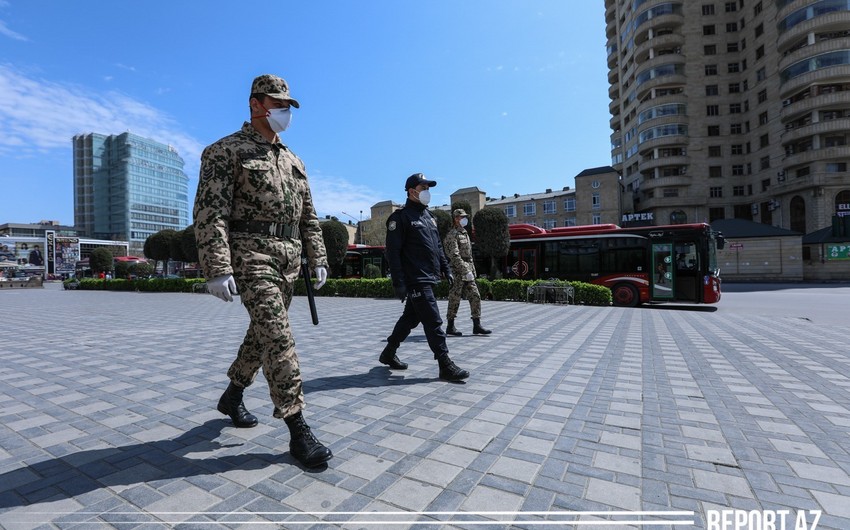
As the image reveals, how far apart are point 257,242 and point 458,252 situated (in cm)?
500

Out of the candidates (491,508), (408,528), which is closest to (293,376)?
(408,528)

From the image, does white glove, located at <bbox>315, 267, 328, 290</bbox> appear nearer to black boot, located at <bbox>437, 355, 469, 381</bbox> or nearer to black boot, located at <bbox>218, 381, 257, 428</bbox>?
black boot, located at <bbox>218, 381, 257, 428</bbox>

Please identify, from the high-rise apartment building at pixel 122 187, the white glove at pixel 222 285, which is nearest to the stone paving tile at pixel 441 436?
the white glove at pixel 222 285

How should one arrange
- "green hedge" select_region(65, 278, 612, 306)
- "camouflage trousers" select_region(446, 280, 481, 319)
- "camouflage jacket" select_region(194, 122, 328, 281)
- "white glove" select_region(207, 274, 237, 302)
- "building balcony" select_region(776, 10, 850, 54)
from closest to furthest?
"white glove" select_region(207, 274, 237, 302) → "camouflage jacket" select_region(194, 122, 328, 281) → "camouflage trousers" select_region(446, 280, 481, 319) → "green hedge" select_region(65, 278, 612, 306) → "building balcony" select_region(776, 10, 850, 54)

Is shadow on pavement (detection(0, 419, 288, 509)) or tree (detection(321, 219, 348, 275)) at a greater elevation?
tree (detection(321, 219, 348, 275))

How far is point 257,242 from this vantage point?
2.58 metres

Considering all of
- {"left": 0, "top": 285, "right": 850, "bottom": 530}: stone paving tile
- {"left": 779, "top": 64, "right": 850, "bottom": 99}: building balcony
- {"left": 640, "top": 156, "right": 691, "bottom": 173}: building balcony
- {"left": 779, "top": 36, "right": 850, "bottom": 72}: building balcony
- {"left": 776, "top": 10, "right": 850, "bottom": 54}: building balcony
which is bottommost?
{"left": 0, "top": 285, "right": 850, "bottom": 530}: stone paving tile

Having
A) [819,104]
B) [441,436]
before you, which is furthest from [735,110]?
[441,436]

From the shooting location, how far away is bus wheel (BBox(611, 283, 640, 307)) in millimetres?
14695

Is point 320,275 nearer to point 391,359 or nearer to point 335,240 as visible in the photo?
point 391,359

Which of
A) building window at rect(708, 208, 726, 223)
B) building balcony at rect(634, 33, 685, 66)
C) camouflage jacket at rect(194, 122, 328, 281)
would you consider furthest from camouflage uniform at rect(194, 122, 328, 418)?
building balcony at rect(634, 33, 685, 66)

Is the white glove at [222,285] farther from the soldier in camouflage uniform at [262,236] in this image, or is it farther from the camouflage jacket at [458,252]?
the camouflage jacket at [458,252]

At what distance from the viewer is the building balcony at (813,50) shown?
37.8m

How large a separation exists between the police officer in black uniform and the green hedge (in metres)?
6.10
